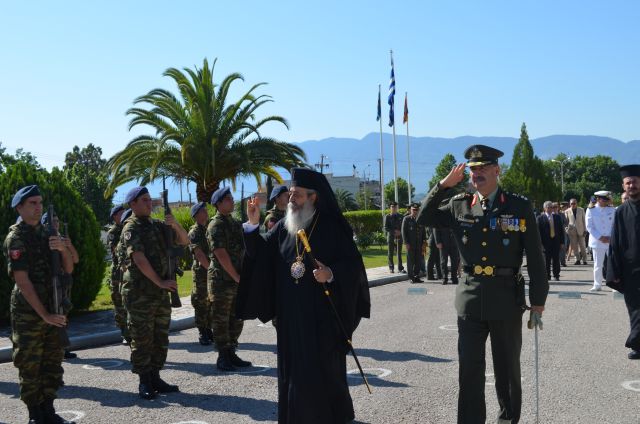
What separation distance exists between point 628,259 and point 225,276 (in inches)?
177

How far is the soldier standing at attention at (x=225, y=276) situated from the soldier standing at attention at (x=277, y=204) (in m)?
0.87

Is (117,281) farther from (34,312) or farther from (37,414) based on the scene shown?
(37,414)

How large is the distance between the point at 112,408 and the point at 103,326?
4.86 metres

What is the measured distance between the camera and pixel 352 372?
780 cm

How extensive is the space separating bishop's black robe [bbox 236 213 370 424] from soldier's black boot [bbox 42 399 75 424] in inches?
81.9

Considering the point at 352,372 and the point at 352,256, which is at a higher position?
the point at 352,256

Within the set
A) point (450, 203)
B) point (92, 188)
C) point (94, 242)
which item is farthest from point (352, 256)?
point (92, 188)

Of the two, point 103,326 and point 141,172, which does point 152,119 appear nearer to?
point 141,172

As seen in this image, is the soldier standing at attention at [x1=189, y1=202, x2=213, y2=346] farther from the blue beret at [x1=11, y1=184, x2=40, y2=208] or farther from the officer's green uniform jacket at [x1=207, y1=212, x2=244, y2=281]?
the blue beret at [x1=11, y1=184, x2=40, y2=208]

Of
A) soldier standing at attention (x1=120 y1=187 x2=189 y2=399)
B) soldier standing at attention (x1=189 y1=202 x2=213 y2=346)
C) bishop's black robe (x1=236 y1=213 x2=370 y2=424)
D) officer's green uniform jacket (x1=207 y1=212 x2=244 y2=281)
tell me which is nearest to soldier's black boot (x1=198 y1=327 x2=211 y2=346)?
soldier standing at attention (x1=189 y1=202 x2=213 y2=346)

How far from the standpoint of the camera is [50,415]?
6098mm

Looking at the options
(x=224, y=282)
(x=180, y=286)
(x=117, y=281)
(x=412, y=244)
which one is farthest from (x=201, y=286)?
(x=412, y=244)

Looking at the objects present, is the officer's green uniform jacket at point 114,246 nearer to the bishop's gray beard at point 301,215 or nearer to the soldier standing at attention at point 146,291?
the soldier standing at attention at point 146,291

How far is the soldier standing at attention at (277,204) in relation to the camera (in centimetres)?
923
